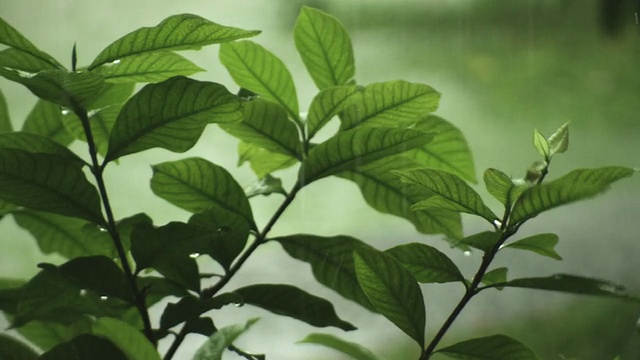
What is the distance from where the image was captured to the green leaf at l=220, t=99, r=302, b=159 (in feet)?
2.19

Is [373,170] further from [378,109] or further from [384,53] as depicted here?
[384,53]

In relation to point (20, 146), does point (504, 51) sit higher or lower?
higher

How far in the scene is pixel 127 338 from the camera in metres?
0.49

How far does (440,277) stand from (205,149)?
67cm

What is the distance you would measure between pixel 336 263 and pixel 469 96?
0.65 m

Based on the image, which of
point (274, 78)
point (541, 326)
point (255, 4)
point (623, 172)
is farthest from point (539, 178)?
point (255, 4)

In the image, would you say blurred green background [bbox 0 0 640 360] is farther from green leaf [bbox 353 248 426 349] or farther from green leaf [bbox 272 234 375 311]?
green leaf [bbox 353 248 426 349]

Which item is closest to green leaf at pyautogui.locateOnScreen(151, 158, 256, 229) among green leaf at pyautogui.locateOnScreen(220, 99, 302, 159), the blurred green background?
green leaf at pyautogui.locateOnScreen(220, 99, 302, 159)

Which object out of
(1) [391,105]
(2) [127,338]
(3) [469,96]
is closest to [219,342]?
(2) [127,338]

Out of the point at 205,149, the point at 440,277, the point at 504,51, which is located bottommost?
the point at 440,277

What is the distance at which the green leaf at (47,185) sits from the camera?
1.74ft

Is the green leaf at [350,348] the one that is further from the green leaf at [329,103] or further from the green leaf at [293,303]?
the green leaf at [329,103]

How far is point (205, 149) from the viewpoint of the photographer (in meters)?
1.20

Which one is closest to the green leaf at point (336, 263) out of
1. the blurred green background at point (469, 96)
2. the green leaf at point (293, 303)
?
the green leaf at point (293, 303)
